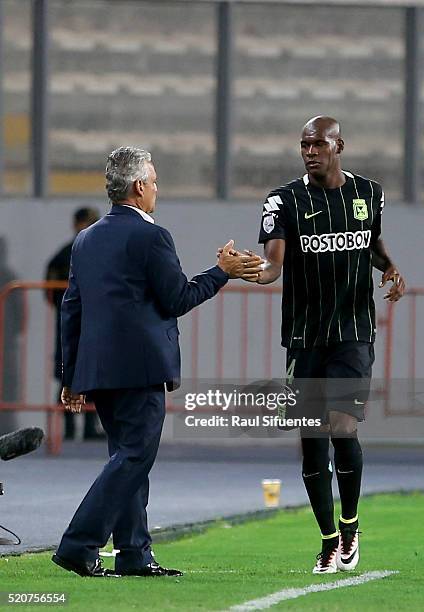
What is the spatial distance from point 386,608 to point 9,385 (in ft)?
36.2

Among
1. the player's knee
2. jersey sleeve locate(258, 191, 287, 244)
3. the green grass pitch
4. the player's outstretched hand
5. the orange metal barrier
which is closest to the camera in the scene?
the green grass pitch

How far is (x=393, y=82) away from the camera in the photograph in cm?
1991

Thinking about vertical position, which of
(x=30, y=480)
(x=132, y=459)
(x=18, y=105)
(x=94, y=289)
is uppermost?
(x=18, y=105)

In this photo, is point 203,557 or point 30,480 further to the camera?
point 30,480

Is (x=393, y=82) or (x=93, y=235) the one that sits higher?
(x=393, y=82)

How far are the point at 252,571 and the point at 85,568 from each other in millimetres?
984

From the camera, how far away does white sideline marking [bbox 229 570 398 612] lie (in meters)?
7.81

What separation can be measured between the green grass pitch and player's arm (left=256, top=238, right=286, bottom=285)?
1.36m

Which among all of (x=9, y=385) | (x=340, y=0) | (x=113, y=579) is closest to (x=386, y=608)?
(x=113, y=579)

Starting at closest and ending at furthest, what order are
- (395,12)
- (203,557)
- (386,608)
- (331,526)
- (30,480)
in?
(386,608) < (331,526) < (203,557) < (30,480) < (395,12)

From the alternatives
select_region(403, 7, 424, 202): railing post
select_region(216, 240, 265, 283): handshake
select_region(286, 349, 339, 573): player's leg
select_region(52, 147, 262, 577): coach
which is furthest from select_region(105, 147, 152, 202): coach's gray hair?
select_region(403, 7, 424, 202): railing post

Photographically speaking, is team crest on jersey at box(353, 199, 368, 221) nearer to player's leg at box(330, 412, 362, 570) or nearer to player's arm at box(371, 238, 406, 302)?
player's arm at box(371, 238, 406, 302)

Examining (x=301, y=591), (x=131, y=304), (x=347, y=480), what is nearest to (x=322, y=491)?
(x=347, y=480)

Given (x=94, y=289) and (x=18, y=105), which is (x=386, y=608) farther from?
(x=18, y=105)
